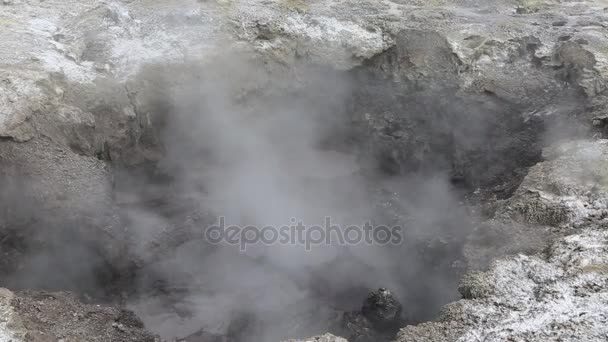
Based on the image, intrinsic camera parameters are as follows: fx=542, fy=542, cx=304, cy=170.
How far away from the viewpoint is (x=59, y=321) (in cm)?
471

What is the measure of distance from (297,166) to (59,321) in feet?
15.2

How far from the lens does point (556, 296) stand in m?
4.48

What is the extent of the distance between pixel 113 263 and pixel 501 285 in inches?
164

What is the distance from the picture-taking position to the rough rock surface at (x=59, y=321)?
436 centimetres

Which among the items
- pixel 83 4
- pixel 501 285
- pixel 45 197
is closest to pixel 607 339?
pixel 501 285

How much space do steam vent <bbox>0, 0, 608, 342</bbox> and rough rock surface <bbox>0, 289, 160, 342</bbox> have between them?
3 centimetres

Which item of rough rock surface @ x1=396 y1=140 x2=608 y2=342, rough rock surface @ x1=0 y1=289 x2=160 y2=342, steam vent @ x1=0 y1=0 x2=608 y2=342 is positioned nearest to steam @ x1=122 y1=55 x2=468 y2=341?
steam vent @ x1=0 y1=0 x2=608 y2=342

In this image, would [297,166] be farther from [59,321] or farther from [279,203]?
[59,321]

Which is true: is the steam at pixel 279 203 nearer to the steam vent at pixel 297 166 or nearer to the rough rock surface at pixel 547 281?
the steam vent at pixel 297 166

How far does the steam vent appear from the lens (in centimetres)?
538

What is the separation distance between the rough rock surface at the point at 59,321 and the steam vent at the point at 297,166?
0.03 meters

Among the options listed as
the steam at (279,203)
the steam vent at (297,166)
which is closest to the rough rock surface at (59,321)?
the steam vent at (297,166)

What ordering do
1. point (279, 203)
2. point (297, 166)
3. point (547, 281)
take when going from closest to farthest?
point (547, 281)
point (279, 203)
point (297, 166)

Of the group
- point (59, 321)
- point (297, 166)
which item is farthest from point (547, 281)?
point (297, 166)
